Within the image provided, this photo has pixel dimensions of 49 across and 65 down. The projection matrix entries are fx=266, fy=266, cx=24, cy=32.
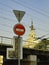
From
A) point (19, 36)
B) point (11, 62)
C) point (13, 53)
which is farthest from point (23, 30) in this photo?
point (11, 62)

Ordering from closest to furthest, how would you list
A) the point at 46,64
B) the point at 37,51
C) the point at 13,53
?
1. the point at 13,53
2. the point at 37,51
3. the point at 46,64

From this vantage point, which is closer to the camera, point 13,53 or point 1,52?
point 13,53

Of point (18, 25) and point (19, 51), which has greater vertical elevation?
point (18, 25)

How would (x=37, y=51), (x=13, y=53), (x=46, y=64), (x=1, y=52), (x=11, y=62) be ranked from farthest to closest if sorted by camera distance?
(x=46, y=64), (x=37, y=51), (x=11, y=62), (x=1, y=52), (x=13, y=53)

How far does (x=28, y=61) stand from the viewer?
3441cm

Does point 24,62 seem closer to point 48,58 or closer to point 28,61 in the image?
point 28,61

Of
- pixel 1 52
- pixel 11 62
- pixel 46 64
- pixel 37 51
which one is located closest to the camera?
pixel 1 52

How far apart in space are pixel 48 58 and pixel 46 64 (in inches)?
84.8

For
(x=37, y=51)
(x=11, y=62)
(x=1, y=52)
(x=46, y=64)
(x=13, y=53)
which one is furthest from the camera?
(x=46, y=64)

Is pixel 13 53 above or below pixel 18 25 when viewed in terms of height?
below

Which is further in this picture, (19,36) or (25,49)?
(25,49)

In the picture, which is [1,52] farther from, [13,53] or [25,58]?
[13,53]

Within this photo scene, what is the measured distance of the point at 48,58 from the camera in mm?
45625

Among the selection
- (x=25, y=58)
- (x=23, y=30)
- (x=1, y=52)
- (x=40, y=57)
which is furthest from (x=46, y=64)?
(x=23, y=30)
